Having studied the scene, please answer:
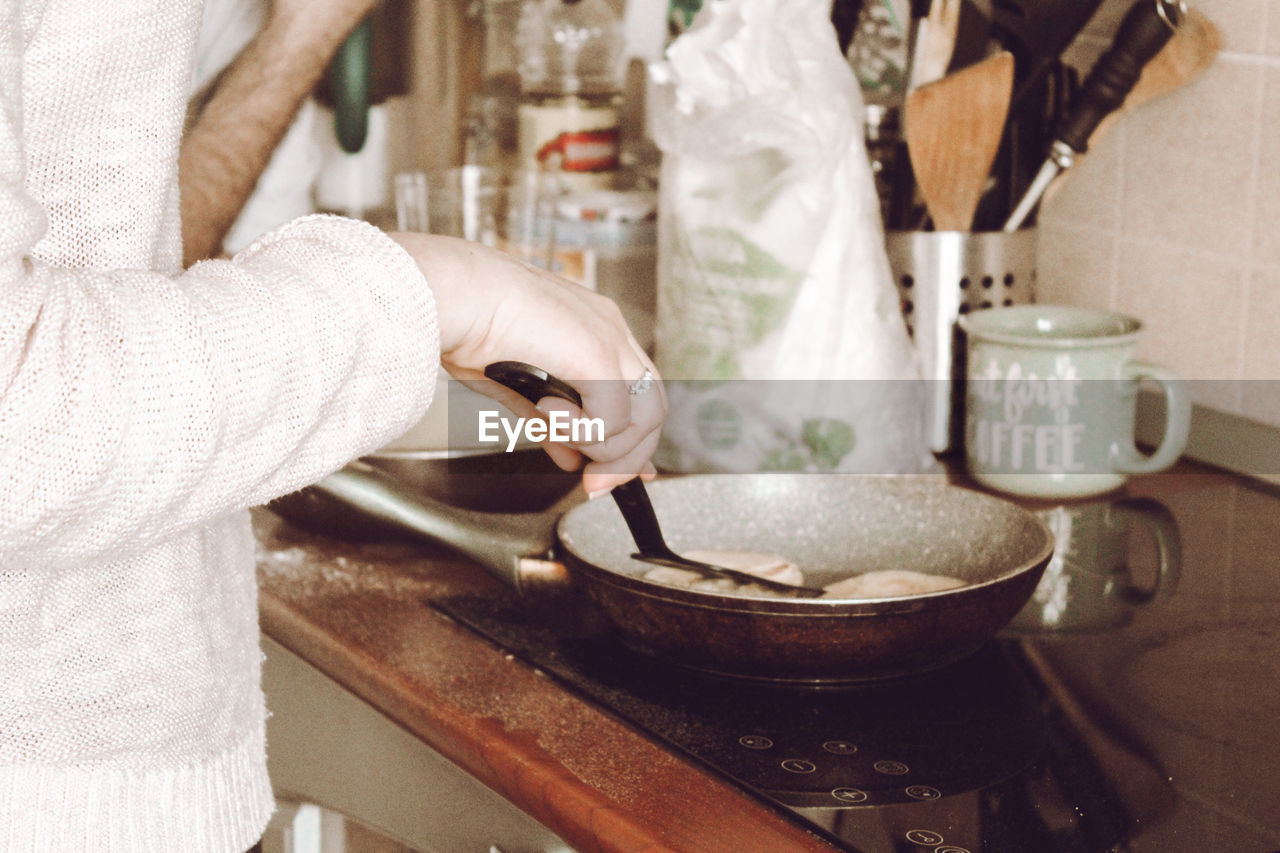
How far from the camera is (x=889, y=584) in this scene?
0.75 m

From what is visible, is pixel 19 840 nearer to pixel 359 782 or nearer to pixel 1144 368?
pixel 359 782

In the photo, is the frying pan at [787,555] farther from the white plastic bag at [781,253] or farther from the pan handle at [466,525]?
the white plastic bag at [781,253]

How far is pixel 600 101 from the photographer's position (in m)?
1.43

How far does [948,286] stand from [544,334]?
620mm

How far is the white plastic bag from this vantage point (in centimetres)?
100

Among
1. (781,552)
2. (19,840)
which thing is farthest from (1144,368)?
(19,840)

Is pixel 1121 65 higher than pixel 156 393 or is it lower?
higher

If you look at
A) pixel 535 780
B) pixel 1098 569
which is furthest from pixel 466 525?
pixel 1098 569

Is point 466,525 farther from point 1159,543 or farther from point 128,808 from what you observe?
point 1159,543

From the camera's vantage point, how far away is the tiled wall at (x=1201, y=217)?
3.24ft

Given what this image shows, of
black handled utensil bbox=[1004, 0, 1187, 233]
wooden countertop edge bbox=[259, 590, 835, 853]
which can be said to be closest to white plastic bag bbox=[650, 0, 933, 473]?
black handled utensil bbox=[1004, 0, 1187, 233]

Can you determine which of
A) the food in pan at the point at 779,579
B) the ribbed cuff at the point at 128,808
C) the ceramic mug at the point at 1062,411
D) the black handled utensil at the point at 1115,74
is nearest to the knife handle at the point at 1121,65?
the black handled utensil at the point at 1115,74

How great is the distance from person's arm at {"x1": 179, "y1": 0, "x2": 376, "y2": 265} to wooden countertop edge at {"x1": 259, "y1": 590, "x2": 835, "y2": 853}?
14.0 inches

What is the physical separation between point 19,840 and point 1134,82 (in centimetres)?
87
